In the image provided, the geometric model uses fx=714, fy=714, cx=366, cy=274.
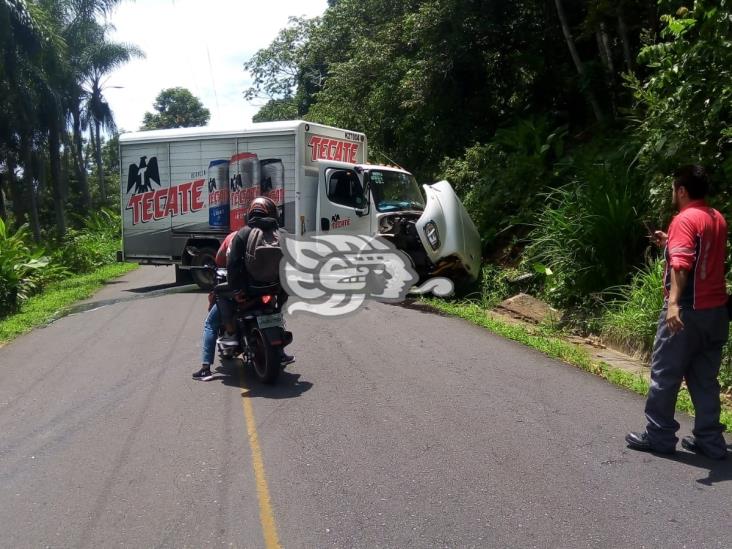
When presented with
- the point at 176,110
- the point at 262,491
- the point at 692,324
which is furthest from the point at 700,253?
the point at 176,110

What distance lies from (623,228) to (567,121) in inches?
281

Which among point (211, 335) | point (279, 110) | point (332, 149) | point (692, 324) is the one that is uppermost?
point (279, 110)

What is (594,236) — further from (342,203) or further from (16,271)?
(16,271)

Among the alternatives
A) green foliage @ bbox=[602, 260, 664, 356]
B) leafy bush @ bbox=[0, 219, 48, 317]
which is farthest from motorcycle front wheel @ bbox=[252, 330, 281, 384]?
leafy bush @ bbox=[0, 219, 48, 317]

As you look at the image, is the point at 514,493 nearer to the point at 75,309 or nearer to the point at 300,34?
the point at 75,309

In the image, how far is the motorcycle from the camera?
6.82 m

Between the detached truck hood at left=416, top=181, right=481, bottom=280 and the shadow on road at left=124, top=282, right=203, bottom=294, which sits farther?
the shadow on road at left=124, top=282, right=203, bottom=294

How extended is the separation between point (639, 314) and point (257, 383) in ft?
13.9

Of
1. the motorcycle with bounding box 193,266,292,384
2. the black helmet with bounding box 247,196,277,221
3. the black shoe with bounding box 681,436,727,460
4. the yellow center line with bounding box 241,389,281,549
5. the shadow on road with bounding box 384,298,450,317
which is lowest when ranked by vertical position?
the yellow center line with bounding box 241,389,281,549

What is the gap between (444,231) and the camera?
11.5m

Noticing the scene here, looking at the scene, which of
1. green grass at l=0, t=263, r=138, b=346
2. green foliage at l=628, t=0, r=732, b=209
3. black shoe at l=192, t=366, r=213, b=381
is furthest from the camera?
green grass at l=0, t=263, r=138, b=346

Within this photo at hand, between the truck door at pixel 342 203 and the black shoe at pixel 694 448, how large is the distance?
8.53 m

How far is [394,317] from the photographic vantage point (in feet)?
34.3

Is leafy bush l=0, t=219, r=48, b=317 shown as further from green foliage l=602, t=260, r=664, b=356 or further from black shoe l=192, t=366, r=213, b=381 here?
green foliage l=602, t=260, r=664, b=356
